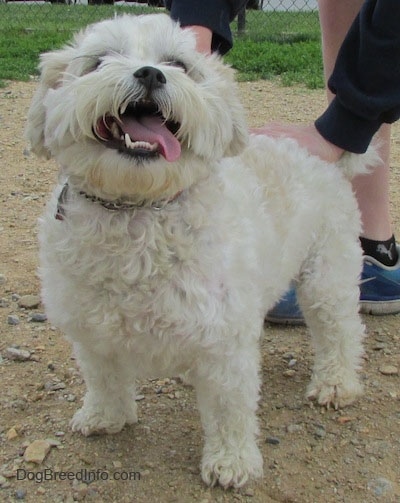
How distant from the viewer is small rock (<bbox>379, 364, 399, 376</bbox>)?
311 centimetres

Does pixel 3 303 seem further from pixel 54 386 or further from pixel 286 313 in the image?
pixel 286 313

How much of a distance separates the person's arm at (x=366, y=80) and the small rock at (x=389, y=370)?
36.4 inches

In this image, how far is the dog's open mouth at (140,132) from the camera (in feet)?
6.27

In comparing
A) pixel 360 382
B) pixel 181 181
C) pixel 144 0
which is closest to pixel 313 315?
pixel 360 382

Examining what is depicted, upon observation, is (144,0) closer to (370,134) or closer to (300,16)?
(300,16)

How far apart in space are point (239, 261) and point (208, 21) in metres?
1.06

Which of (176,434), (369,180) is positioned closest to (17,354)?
(176,434)

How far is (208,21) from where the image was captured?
2.82 meters

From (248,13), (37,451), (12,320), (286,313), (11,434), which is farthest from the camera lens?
(248,13)

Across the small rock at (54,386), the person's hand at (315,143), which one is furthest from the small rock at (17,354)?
the person's hand at (315,143)

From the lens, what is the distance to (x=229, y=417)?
7.84 ft

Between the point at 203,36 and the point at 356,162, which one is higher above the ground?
the point at 203,36

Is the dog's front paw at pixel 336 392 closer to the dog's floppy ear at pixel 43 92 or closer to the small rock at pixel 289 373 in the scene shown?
the small rock at pixel 289 373

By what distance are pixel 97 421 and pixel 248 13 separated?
40.4ft
